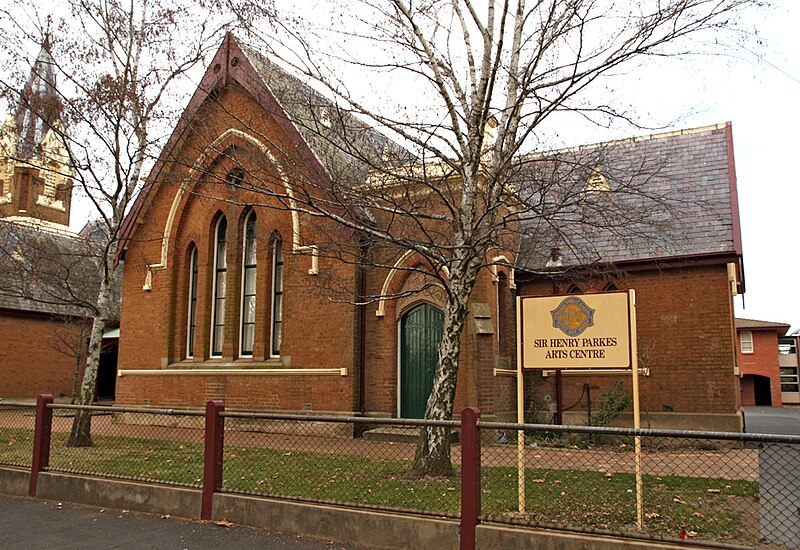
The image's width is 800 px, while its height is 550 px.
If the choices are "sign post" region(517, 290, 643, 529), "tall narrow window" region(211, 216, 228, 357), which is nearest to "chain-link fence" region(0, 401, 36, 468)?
"sign post" region(517, 290, 643, 529)

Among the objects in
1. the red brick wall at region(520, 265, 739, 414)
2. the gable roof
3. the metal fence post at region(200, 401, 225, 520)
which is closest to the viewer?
the metal fence post at region(200, 401, 225, 520)

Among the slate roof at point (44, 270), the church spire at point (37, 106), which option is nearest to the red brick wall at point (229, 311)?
the slate roof at point (44, 270)

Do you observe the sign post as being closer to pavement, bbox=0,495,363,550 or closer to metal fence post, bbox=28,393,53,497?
pavement, bbox=0,495,363,550

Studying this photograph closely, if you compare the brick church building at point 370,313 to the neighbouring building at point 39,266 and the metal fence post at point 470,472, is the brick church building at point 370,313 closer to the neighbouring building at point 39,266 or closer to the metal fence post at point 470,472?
the neighbouring building at point 39,266

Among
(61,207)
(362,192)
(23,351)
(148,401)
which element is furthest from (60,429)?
(61,207)

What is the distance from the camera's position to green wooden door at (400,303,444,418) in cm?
1498

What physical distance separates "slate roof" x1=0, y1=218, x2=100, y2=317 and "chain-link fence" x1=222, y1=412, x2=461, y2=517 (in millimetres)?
5705

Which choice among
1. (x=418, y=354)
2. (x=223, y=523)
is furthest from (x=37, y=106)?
(x=223, y=523)

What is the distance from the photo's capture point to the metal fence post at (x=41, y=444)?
8.88 m

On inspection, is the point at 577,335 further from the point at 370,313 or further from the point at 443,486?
the point at 370,313

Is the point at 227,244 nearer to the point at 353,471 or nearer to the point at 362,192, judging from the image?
the point at 362,192

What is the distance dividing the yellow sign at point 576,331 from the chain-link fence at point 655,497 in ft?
2.80

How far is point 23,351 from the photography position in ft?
93.0

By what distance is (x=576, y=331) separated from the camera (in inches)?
283
